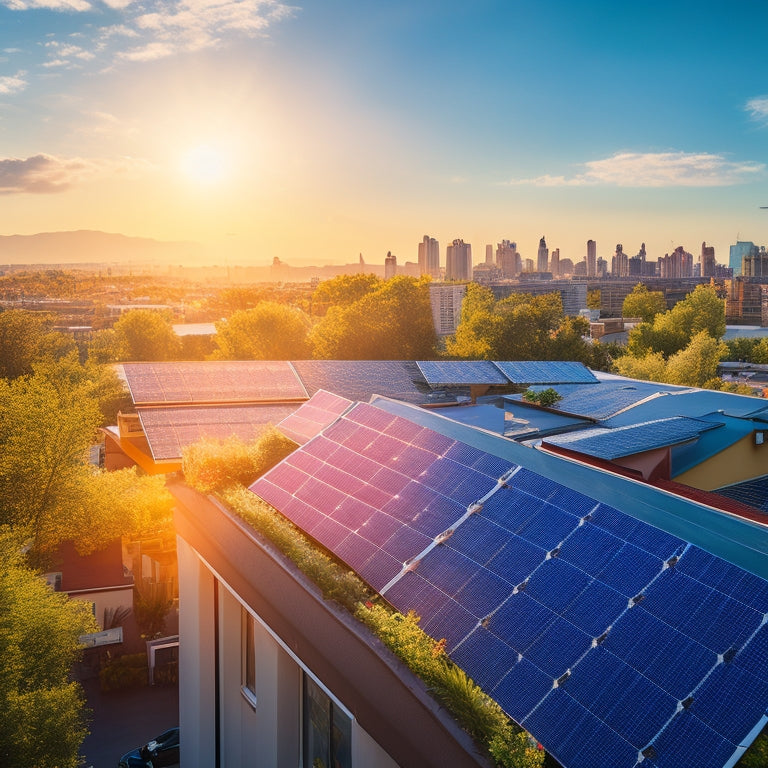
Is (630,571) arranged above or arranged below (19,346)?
above

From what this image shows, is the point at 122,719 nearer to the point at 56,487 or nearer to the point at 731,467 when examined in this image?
the point at 56,487

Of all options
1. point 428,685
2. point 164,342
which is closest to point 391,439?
point 428,685

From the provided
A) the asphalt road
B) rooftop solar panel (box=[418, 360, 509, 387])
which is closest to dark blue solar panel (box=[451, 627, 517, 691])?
the asphalt road

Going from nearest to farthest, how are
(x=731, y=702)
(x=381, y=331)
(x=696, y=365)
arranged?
(x=731, y=702)
(x=696, y=365)
(x=381, y=331)

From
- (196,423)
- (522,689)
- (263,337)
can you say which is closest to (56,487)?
(196,423)

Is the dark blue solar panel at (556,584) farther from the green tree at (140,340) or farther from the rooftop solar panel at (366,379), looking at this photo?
the green tree at (140,340)

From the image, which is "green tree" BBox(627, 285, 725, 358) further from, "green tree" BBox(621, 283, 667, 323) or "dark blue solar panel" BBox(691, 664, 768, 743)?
"dark blue solar panel" BBox(691, 664, 768, 743)

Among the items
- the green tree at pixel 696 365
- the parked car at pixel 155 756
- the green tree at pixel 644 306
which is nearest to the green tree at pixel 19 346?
the parked car at pixel 155 756
